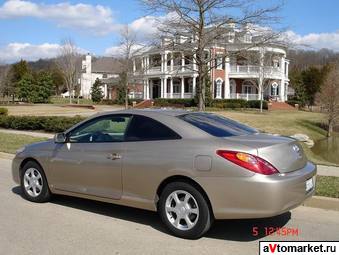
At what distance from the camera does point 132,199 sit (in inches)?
245

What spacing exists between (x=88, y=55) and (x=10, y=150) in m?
99.4

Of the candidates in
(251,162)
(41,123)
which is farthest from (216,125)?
(41,123)

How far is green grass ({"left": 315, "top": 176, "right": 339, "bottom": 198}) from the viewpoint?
24.7ft

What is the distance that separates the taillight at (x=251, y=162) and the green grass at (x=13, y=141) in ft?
33.3

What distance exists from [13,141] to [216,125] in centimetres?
1223

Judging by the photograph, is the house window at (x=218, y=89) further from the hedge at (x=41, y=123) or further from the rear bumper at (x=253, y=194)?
the rear bumper at (x=253, y=194)

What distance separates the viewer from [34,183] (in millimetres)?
7688

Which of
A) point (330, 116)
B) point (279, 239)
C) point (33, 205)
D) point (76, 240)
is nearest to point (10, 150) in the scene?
point (33, 205)

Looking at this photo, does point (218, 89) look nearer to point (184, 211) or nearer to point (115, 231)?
point (115, 231)

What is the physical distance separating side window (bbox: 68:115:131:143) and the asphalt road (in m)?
1.11

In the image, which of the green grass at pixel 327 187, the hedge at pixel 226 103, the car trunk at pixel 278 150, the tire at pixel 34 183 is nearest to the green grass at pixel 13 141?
the tire at pixel 34 183

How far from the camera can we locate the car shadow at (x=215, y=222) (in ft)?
19.2

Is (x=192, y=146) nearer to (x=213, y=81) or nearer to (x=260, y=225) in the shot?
(x=260, y=225)

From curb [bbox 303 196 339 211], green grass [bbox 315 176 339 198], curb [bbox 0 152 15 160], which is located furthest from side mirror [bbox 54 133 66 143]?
curb [bbox 0 152 15 160]
